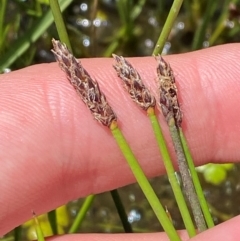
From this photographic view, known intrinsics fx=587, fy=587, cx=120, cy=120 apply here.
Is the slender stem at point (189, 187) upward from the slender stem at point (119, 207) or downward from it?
upward

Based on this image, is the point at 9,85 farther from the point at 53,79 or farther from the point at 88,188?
the point at 88,188

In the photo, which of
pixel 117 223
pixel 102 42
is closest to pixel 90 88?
pixel 117 223

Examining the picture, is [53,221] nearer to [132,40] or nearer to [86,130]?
[86,130]

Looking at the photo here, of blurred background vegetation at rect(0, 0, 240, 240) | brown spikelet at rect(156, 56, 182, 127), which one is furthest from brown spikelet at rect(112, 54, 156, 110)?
blurred background vegetation at rect(0, 0, 240, 240)

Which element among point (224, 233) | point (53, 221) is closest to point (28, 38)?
point (53, 221)

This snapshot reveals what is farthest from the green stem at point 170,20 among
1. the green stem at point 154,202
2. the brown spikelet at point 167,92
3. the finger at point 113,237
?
the finger at point 113,237

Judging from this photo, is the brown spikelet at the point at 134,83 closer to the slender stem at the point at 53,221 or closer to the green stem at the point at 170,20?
the green stem at the point at 170,20
